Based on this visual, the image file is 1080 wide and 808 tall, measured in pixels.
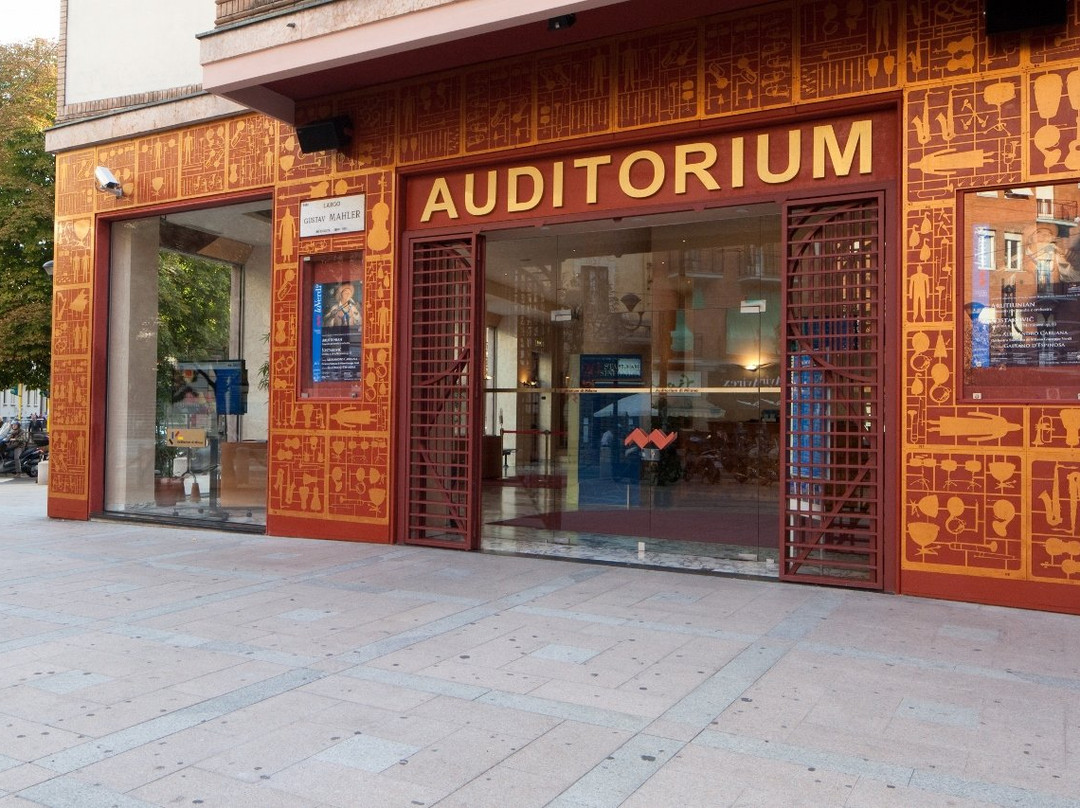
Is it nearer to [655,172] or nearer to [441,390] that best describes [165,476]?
[441,390]

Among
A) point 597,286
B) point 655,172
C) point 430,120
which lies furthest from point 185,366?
point 655,172

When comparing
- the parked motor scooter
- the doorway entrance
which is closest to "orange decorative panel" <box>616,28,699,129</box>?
the doorway entrance

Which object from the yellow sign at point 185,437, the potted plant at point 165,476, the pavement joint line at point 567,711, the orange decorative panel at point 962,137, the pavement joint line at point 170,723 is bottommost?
the pavement joint line at point 567,711

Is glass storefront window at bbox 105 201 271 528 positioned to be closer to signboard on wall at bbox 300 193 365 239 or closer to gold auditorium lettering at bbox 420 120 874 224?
signboard on wall at bbox 300 193 365 239

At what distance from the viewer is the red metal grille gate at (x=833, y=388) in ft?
23.4

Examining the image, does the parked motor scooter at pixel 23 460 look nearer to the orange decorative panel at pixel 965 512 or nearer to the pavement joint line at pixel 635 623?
the pavement joint line at pixel 635 623

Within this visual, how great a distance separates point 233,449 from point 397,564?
3781 millimetres

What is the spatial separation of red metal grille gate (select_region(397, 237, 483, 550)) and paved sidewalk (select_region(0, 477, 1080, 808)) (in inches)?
66.9

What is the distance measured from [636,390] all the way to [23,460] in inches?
662

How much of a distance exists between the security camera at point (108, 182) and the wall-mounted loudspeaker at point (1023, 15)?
9566 millimetres

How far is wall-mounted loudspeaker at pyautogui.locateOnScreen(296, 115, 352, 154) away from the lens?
9500 mm

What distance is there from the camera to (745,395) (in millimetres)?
9398

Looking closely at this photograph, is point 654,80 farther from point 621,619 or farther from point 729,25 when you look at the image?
point 621,619

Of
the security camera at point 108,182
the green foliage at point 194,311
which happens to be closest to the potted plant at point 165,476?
the green foliage at point 194,311
